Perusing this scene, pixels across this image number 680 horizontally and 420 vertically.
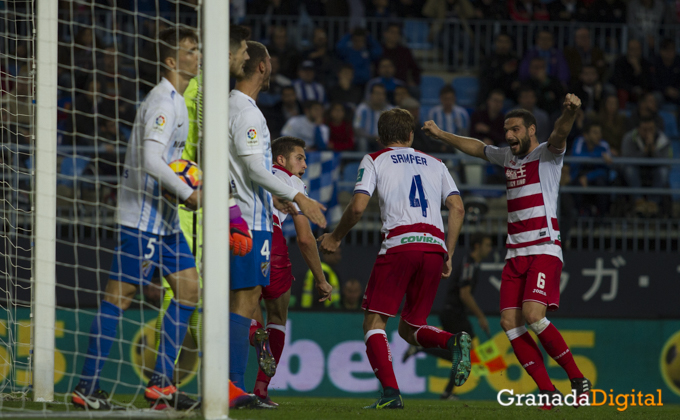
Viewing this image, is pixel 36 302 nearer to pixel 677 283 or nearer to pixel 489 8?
Answer: pixel 677 283

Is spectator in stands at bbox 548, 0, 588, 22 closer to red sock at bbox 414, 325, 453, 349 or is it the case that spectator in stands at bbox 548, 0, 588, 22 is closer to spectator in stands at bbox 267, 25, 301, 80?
spectator in stands at bbox 267, 25, 301, 80

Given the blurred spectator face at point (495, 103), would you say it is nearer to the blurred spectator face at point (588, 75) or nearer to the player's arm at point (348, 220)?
the blurred spectator face at point (588, 75)

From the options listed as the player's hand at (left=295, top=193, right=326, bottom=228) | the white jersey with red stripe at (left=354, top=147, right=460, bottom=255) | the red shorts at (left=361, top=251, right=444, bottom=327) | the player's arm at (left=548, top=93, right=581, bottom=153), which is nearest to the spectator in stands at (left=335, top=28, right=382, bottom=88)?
the player's arm at (left=548, top=93, right=581, bottom=153)

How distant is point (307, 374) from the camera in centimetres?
1002

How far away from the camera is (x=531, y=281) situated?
19.1 feet

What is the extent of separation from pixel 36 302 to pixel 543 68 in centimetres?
1011

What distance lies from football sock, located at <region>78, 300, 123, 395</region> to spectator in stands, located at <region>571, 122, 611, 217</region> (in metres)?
8.03

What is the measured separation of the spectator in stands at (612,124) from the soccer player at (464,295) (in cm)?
354

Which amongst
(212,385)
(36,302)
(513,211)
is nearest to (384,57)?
(513,211)

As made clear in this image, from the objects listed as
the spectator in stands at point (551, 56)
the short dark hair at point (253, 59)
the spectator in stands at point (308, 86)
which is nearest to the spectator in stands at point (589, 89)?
the spectator in stands at point (551, 56)

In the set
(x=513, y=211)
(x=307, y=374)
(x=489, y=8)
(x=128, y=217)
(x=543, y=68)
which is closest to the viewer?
(x=128, y=217)

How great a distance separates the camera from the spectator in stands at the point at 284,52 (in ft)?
42.9

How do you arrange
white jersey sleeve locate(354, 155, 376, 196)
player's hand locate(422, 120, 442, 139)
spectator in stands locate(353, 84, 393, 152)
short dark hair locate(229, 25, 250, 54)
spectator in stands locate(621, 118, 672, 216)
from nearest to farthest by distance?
short dark hair locate(229, 25, 250, 54), white jersey sleeve locate(354, 155, 376, 196), player's hand locate(422, 120, 442, 139), spectator in stands locate(621, 118, 672, 216), spectator in stands locate(353, 84, 393, 152)

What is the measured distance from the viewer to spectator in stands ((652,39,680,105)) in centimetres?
1384
